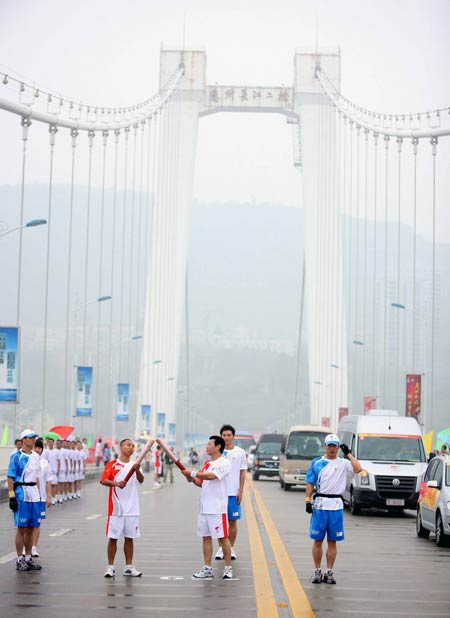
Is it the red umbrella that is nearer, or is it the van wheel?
the van wheel

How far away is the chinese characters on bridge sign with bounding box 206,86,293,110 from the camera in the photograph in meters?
85.6

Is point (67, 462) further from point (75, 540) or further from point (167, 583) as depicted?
point (167, 583)

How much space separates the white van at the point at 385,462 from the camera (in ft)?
77.3

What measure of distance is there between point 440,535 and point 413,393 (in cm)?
2856

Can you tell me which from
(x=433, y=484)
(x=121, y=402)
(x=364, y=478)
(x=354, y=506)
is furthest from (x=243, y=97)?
(x=433, y=484)

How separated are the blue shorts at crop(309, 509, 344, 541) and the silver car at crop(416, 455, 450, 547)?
15.3ft

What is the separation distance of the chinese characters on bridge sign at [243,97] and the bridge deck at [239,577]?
66922mm

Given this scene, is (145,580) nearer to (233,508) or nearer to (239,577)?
(239,577)

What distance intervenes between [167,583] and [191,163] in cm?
7332

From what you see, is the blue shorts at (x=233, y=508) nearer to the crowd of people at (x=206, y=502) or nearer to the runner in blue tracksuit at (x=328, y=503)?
the crowd of people at (x=206, y=502)

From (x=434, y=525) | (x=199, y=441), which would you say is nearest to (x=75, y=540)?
(x=434, y=525)

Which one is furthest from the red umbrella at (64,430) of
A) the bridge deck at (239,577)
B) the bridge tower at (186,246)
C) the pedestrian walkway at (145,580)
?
the bridge tower at (186,246)

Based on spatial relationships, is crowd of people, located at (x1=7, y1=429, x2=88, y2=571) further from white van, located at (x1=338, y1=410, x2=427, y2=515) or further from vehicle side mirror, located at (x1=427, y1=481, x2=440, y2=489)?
white van, located at (x1=338, y1=410, x2=427, y2=515)

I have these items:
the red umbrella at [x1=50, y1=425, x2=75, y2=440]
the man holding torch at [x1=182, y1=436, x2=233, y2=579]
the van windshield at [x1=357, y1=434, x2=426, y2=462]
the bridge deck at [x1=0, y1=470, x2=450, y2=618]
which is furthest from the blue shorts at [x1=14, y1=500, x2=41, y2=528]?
the red umbrella at [x1=50, y1=425, x2=75, y2=440]
